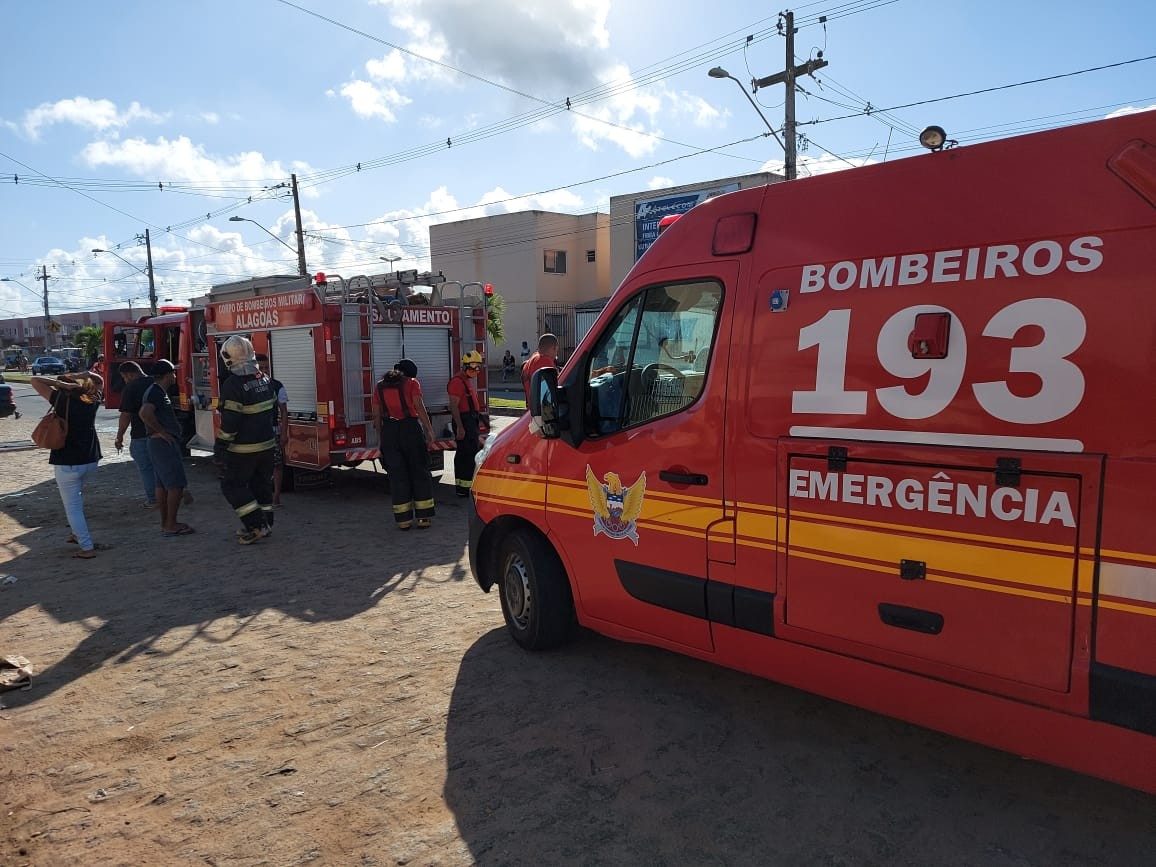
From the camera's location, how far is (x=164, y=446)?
24.1 feet

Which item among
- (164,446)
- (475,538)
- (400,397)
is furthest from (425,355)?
(475,538)

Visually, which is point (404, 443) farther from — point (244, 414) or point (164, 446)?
point (164, 446)

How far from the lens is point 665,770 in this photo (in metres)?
3.24

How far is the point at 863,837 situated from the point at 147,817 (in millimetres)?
2747

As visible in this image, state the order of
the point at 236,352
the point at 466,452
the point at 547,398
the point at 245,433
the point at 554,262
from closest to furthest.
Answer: the point at 547,398 → the point at 236,352 → the point at 245,433 → the point at 466,452 → the point at 554,262

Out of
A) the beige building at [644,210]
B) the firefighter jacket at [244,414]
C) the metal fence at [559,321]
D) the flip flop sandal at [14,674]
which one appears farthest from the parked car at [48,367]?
the flip flop sandal at [14,674]

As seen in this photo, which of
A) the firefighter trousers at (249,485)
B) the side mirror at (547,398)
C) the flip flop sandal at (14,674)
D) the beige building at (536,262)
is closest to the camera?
the side mirror at (547,398)

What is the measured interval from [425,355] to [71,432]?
4.07 m

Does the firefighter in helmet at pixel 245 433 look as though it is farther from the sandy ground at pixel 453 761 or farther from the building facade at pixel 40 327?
the building facade at pixel 40 327

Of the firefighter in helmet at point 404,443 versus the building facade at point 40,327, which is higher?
the building facade at point 40,327

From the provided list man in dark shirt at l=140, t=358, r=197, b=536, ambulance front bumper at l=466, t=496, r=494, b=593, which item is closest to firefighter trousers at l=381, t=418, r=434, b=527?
man in dark shirt at l=140, t=358, r=197, b=536

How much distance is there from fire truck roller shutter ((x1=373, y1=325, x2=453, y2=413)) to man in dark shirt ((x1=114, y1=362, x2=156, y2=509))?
7.95 ft

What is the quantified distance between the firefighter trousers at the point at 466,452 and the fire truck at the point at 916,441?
16.7ft

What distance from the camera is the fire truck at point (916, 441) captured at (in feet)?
7.69
